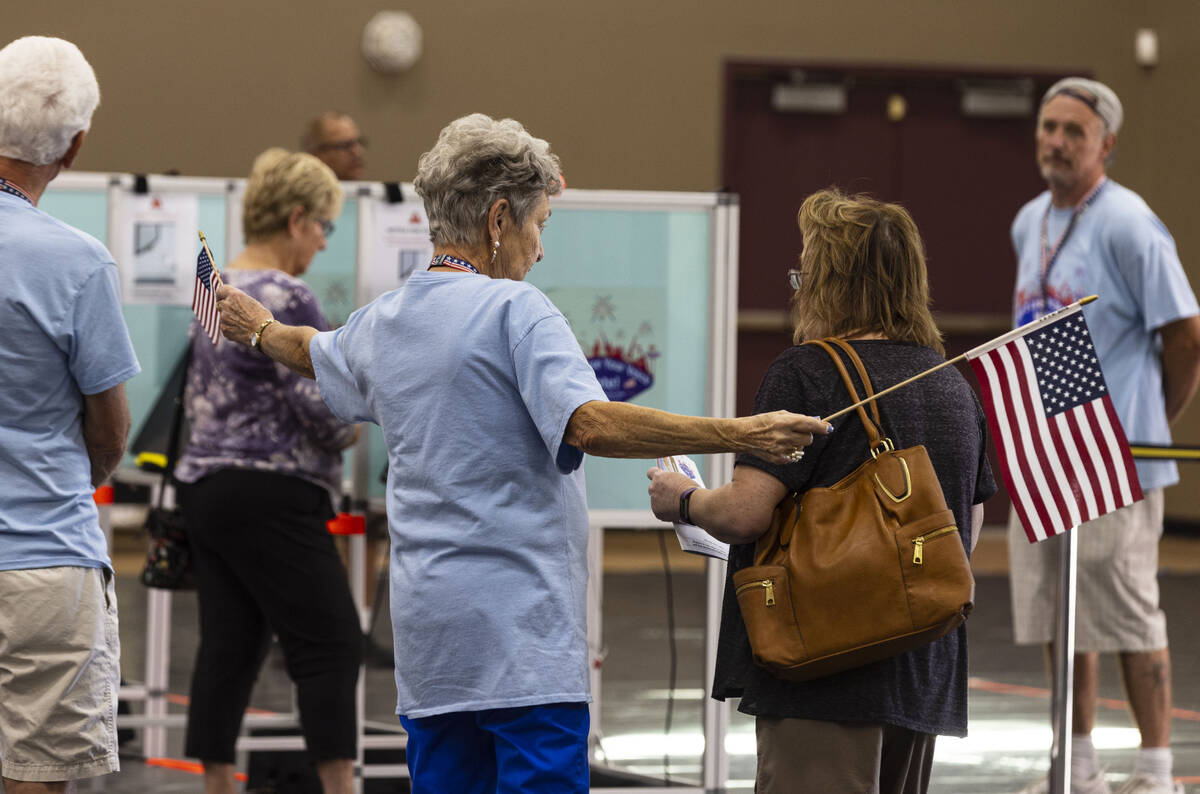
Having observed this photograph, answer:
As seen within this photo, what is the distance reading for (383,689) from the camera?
20.7 feet

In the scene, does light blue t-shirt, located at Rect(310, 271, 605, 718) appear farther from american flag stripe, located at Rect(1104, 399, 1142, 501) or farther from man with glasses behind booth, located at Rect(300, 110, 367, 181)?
man with glasses behind booth, located at Rect(300, 110, 367, 181)

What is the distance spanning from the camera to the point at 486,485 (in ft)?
7.74

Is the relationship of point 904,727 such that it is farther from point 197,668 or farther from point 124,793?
point 124,793

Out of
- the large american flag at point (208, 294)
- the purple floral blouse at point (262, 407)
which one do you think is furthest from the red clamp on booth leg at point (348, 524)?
the large american flag at point (208, 294)

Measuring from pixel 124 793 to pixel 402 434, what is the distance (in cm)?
248

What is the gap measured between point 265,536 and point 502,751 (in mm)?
1562

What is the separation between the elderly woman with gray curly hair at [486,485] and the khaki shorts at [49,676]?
539mm

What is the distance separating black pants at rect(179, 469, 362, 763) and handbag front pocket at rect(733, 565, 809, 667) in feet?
5.35

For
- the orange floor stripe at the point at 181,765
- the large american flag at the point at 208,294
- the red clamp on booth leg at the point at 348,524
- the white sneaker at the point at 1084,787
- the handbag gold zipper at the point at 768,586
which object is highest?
the large american flag at the point at 208,294

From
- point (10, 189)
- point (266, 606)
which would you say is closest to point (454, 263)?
point (10, 189)

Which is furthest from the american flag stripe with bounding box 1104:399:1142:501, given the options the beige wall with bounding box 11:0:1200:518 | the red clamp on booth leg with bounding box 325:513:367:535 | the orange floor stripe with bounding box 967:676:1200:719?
the beige wall with bounding box 11:0:1200:518

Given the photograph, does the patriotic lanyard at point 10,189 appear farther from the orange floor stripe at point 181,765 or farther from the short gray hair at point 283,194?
the orange floor stripe at point 181,765

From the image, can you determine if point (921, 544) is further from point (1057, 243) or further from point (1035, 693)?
point (1035, 693)

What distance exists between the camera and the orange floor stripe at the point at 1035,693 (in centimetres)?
581
